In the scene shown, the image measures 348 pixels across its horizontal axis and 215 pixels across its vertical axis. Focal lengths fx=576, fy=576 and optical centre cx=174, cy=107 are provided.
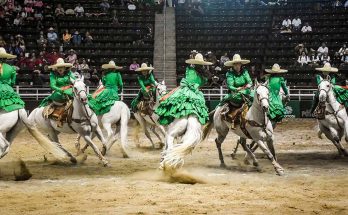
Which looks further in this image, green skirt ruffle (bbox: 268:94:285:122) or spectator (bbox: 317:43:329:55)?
spectator (bbox: 317:43:329:55)

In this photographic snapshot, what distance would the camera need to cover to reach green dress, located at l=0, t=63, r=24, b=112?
36.4ft

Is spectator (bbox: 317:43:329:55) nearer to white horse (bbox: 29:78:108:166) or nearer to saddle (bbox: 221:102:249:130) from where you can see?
saddle (bbox: 221:102:249:130)

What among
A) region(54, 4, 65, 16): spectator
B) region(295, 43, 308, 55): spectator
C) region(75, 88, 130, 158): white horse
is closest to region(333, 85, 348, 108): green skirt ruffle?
region(75, 88, 130, 158): white horse

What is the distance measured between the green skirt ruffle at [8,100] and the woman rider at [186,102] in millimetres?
2761

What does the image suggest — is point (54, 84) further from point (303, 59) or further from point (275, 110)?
point (303, 59)

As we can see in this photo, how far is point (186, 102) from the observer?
11.0m

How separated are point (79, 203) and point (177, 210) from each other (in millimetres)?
1567

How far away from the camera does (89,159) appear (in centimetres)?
1410

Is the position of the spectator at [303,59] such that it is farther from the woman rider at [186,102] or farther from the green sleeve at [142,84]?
the woman rider at [186,102]

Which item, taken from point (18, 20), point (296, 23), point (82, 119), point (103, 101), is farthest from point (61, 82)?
point (296, 23)

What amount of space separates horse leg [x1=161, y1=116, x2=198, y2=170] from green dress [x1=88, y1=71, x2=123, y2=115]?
4.05m

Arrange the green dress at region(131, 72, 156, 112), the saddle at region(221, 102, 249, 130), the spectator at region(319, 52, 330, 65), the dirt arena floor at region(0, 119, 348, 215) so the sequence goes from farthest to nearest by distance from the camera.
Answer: the spectator at region(319, 52, 330, 65)
the green dress at region(131, 72, 156, 112)
the saddle at region(221, 102, 249, 130)
the dirt arena floor at region(0, 119, 348, 215)

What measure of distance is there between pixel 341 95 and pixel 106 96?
5862 mm

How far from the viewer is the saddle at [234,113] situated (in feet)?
39.6
